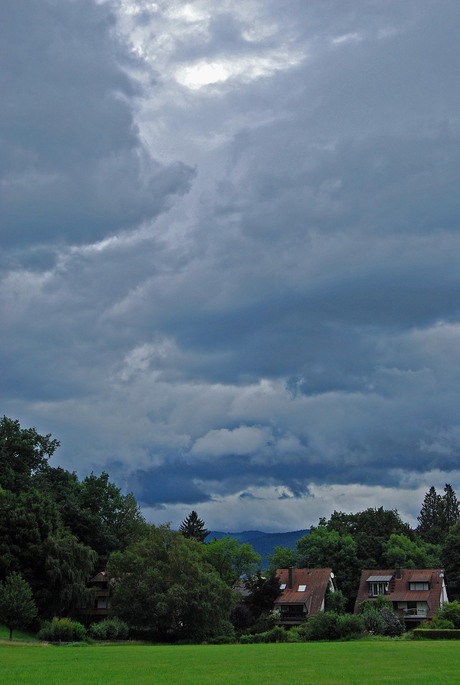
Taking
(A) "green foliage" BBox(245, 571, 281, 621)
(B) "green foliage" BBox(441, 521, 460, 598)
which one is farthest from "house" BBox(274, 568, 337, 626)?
(B) "green foliage" BBox(441, 521, 460, 598)

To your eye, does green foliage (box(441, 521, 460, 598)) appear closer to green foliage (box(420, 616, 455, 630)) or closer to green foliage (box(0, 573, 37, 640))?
green foliage (box(420, 616, 455, 630))

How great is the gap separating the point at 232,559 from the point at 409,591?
86.1ft

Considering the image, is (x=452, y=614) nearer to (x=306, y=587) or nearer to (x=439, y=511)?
(x=306, y=587)

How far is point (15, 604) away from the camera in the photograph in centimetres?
6862

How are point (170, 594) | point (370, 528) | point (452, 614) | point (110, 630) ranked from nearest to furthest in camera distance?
point (110, 630)
point (170, 594)
point (452, 614)
point (370, 528)

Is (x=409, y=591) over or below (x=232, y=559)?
below

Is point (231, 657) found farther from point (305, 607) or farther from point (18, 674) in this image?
point (305, 607)

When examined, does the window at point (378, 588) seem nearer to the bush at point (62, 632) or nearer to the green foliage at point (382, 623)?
the green foliage at point (382, 623)

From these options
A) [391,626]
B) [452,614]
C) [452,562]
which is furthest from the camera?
[452,562]

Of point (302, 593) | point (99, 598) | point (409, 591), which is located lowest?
point (99, 598)

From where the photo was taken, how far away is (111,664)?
131 feet

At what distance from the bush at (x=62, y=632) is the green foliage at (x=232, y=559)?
37545mm

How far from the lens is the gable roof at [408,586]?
10731cm

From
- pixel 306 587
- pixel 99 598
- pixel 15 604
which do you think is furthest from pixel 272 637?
pixel 99 598
